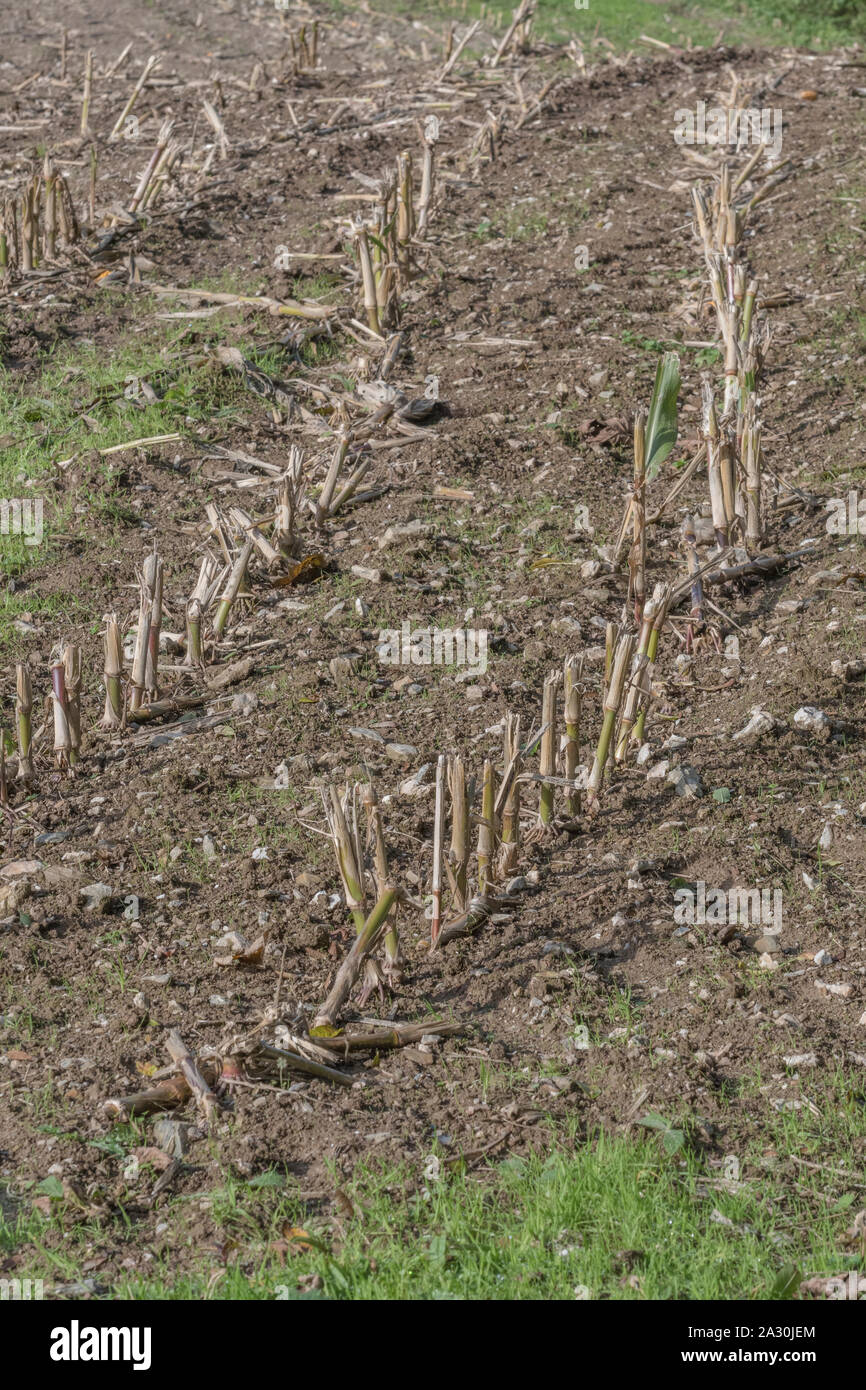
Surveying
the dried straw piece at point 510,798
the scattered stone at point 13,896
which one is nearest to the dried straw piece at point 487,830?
the dried straw piece at point 510,798

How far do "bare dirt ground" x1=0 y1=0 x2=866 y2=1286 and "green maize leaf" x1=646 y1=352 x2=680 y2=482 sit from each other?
752 mm

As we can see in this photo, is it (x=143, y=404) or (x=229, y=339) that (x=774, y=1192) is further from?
(x=229, y=339)

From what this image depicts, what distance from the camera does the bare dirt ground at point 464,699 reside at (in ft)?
11.3

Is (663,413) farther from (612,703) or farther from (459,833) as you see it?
(459,833)

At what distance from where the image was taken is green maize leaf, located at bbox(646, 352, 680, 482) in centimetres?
455

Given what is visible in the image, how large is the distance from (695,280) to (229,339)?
2822 millimetres

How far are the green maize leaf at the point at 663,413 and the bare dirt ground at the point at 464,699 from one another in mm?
752

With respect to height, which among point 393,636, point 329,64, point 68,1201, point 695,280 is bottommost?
point 68,1201

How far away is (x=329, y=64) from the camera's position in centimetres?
1298

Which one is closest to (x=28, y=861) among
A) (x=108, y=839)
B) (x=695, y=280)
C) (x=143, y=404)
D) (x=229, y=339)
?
(x=108, y=839)

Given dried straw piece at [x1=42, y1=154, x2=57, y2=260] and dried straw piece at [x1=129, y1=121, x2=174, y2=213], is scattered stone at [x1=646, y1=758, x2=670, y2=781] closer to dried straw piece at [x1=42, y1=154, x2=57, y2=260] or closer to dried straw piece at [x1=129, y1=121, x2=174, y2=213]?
dried straw piece at [x1=42, y1=154, x2=57, y2=260]

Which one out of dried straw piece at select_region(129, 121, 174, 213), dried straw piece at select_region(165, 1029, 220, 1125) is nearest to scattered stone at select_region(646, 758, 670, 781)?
dried straw piece at select_region(165, 1029, 220, 1125)

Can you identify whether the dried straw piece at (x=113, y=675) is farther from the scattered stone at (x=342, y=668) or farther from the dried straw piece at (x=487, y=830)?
the dried straw piece at (x=487, y=830)

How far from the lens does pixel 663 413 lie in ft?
15.3
